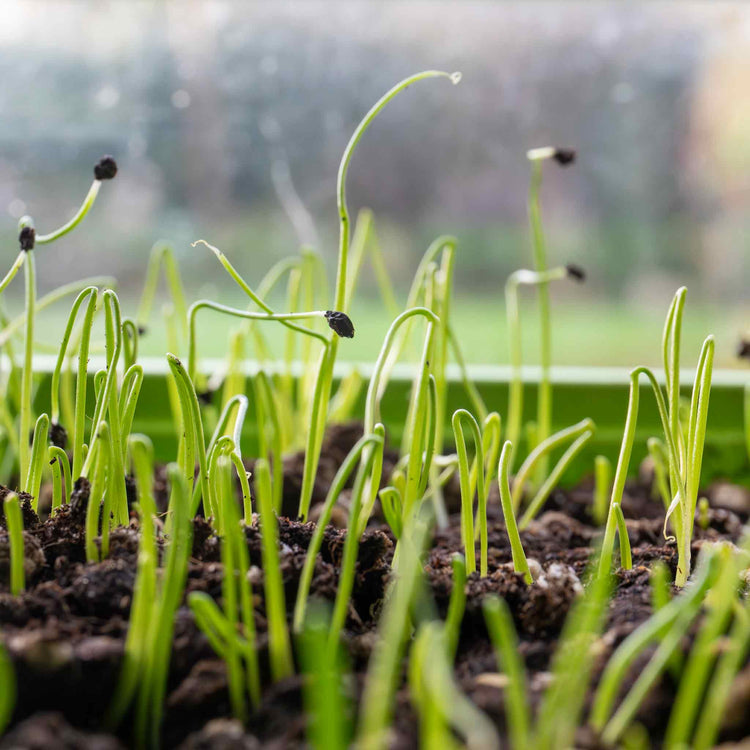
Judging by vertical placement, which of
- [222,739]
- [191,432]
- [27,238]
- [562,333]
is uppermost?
[562,333]

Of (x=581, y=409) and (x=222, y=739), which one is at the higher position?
(x=581, y=409)

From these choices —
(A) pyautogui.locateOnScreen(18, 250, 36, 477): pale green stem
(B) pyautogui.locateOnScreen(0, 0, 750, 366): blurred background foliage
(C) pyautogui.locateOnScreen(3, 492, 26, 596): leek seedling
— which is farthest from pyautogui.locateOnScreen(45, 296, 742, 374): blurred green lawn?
(C) pyautogui.locateOnScreen(3, 492, 26, 596): leek seedling

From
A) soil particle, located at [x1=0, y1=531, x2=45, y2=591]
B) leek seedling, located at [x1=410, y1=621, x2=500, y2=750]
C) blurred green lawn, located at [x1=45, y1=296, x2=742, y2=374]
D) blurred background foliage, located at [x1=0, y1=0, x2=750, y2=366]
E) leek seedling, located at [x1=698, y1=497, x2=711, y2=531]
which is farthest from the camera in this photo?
blurred green lawn, located at [x1=45, y1=296, x2=742, y2=374]

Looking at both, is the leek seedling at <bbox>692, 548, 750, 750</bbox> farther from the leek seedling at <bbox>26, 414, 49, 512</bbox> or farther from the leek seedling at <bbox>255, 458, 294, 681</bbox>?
the leek seedling at <bbox>26, 414, 49, 512</bbox>

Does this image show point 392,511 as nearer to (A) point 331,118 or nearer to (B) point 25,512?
(B) point 25,512

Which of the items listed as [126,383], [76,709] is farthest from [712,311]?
[76,709]

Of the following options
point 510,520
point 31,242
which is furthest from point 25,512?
point 510,520
